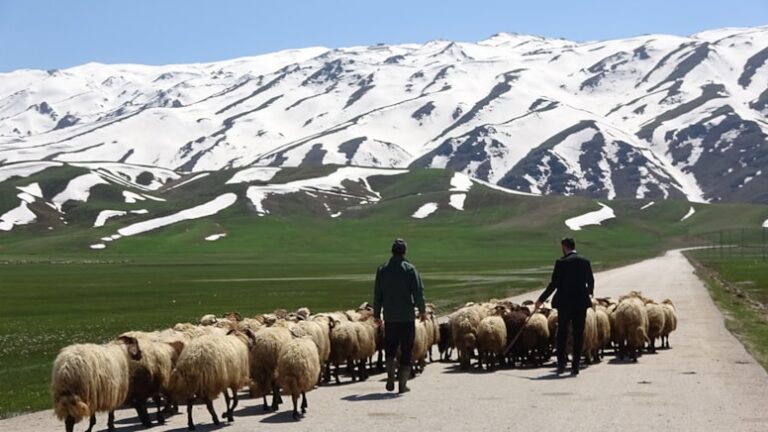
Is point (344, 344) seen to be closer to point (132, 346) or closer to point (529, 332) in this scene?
point (529, 332)

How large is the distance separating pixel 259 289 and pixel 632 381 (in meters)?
52.6

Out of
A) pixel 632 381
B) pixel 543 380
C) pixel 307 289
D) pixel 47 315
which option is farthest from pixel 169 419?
pixel 307 289

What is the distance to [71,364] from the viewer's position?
53.8 feet

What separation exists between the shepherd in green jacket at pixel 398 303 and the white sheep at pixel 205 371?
413cm

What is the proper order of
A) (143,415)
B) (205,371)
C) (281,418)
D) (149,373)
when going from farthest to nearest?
(149,373) → (281,418) → (143,415) → (205,371)

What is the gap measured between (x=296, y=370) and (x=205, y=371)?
6.07 ft

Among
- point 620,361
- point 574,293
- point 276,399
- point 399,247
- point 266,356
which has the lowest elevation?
point 276,399

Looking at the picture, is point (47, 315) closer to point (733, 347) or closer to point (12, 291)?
point (12, 291)

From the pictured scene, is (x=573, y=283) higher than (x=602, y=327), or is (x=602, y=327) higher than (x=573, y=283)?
(x=573, y=283)

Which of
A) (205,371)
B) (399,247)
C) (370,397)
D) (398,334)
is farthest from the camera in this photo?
(398,334)

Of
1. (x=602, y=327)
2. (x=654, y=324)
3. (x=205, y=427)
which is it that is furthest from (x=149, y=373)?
(x=654, y=324)

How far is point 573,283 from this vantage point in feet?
78.3

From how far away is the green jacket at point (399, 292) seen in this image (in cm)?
2153

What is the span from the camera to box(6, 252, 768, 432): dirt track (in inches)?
669
